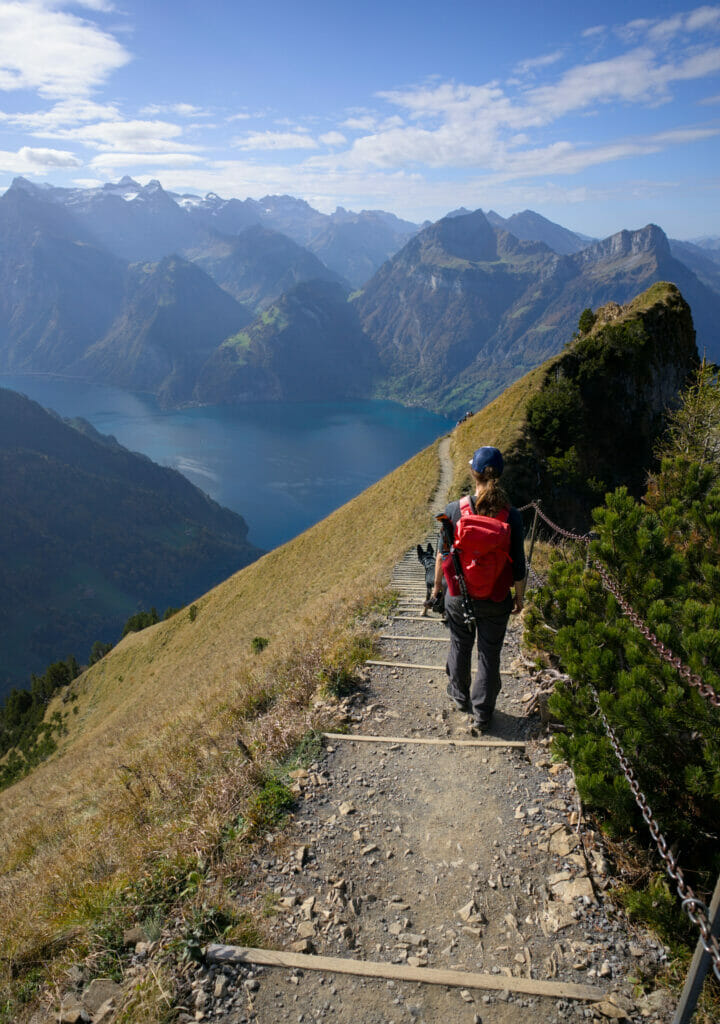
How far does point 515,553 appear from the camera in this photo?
587 centimetres

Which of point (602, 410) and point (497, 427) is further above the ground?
point (602, 410)

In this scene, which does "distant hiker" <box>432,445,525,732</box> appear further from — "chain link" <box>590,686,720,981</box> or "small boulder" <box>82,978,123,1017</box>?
"small boulder" <box>82,978,123,1017</box>

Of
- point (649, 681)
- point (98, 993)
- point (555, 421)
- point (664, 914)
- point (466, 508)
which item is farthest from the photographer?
point (555, 421)

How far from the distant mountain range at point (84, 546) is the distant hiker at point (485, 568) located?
152228 millimetres

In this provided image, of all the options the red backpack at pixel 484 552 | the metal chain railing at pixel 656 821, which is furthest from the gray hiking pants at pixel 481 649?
the metal chain railing at pixel 656 821

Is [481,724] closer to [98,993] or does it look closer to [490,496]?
[490,496]

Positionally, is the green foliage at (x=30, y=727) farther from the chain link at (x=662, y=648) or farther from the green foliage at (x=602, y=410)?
the chain link at (x=662, y=648)

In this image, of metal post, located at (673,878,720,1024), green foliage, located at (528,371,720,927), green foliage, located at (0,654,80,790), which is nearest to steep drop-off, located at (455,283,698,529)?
green foliage, located at (528,371,720,927)

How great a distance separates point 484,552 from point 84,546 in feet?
632

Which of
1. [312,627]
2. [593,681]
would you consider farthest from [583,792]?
[312,627]

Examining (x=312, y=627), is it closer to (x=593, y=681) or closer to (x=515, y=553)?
(x=515, y=553)

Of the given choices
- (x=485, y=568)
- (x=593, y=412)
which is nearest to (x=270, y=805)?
(x=485, y=568)

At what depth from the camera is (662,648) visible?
3.81 meters

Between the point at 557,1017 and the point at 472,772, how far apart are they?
245 cm
